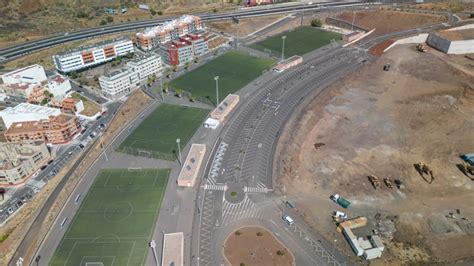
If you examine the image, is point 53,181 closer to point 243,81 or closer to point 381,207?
point 243,81

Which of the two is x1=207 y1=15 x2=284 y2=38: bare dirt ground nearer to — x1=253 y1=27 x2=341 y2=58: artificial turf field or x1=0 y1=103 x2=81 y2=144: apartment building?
x1=253 y1=27 x2=341 y2=58: artificial turf field

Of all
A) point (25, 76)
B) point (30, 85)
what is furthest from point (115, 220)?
point (25, 76)

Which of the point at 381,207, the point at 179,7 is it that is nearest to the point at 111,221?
the point at 381,207

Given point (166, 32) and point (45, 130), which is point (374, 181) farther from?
point (166, 32)

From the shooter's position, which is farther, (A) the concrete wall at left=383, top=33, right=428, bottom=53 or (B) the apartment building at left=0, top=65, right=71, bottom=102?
(A) the concrete wall at left=383, top=33, right=428, bottom=53

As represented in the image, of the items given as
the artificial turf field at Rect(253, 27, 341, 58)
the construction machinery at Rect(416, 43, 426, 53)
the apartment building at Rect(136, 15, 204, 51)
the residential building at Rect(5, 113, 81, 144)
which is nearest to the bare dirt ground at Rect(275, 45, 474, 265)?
the construction machinery at Rect(416, 43, 426, 53)

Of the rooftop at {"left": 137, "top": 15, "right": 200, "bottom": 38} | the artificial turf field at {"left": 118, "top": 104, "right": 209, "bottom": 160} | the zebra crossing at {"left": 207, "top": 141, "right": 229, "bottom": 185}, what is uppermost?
the rooftop at {"left": 137, "top": 15, "right": 200, "bottom": 38}

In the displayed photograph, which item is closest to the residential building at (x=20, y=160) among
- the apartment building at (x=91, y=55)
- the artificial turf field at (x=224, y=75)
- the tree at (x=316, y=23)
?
the apartment building at (x=91, y=55)
